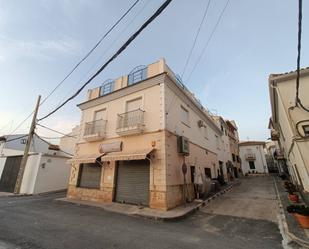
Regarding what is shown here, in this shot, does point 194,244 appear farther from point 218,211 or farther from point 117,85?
point 117,85

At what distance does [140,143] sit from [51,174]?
12.5 m

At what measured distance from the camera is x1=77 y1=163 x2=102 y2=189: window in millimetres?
11773

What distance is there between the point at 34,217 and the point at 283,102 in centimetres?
1220

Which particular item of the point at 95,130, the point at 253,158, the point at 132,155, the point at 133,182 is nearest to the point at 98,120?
the point at 95,130

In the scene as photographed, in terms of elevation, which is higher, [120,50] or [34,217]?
[120,50]

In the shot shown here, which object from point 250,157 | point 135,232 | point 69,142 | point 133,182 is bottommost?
point 135,232

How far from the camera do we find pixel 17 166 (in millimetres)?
17297

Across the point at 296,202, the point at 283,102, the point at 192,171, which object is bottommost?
the point at 296,202

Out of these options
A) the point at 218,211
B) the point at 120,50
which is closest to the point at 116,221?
the point at 218,211

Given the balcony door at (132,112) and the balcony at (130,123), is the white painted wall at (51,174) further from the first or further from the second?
the balcony door at (132,112)

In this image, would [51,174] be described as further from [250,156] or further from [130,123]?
[250,156]

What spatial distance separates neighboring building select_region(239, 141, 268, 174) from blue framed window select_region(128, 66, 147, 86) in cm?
3732

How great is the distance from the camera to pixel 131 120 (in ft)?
35.6

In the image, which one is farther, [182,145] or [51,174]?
[51,174]
